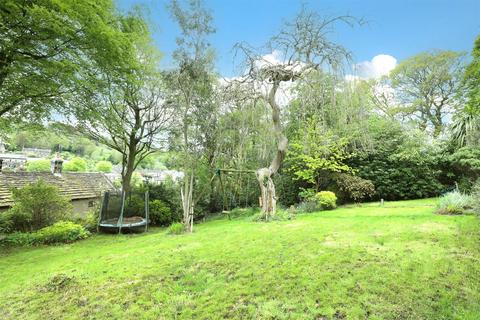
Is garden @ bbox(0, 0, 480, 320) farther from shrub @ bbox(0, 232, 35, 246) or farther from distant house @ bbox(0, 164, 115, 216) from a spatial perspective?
distant house @ bbox(0, 164, 115, 216)

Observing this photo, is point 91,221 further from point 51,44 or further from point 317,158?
point 317,158

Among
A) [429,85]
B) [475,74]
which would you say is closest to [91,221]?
[475,74]

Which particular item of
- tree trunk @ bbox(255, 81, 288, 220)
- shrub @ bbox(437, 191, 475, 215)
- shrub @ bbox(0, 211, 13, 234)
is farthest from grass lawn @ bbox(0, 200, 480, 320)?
shrub @ bbox(0, 211, 13, 234)

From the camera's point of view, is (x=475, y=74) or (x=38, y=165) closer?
(x=475, y=74)

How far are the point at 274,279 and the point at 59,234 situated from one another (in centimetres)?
763

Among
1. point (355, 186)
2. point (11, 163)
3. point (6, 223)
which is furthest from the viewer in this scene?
point (11, 163)

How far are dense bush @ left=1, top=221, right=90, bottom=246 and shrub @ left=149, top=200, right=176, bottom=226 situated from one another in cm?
326

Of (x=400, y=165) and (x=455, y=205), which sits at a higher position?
(x=400, y=165)

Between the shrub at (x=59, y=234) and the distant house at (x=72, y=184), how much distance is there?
375cm

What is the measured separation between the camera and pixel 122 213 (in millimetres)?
9328

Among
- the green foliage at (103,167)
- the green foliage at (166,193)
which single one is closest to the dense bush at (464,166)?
the green foliage at (166,193)

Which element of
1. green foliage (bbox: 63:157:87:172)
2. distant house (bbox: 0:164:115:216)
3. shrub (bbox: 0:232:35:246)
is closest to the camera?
shrub (bbox: 0:232:35:246)

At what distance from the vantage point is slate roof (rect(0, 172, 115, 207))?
10.1 m

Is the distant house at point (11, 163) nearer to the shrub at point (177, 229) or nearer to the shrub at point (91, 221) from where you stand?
the shrub at point (91, 221)
